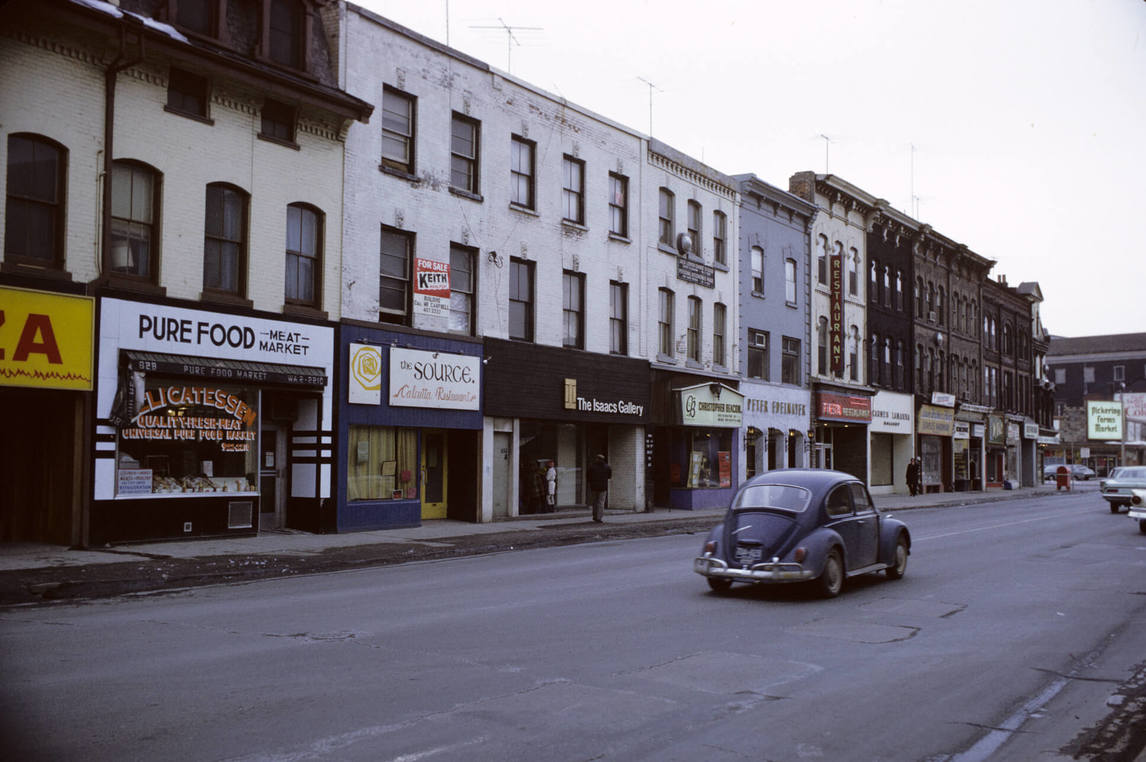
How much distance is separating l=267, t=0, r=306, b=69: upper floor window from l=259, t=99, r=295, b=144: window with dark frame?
0.90 metres

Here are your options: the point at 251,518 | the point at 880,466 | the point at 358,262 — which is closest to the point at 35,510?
the point at 251,518

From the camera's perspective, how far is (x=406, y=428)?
2450 centimetres

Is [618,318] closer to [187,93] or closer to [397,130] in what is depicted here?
[397,130]

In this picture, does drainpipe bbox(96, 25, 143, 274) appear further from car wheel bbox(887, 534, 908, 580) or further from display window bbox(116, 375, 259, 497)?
car wheel bbox(887, 534, 908, 580)

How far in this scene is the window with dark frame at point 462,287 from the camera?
25719mm

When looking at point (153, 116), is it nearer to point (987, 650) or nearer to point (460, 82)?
point (460, 82)

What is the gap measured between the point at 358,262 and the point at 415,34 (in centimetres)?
585

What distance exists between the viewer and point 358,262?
23.0m

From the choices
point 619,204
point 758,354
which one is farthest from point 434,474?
point 758,354

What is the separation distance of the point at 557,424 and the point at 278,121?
481 inches

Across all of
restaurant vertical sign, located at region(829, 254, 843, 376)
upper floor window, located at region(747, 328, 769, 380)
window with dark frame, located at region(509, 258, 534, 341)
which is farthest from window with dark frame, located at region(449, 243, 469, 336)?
restaurant vertical sign, located at region(829, 254, 843, 376)

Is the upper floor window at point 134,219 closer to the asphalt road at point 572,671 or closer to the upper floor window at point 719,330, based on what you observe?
the asphalt road at point 572,671

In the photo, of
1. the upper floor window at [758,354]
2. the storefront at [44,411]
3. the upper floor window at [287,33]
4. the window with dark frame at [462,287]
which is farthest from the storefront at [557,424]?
the storefront at [44,411]

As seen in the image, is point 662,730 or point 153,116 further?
point 153,116
